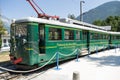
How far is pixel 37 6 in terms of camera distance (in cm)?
1566

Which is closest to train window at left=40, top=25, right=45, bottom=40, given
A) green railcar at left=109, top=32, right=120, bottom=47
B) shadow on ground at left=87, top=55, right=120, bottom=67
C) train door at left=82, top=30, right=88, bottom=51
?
shadow on ground at left=87, top=55, right=120, bottom=67

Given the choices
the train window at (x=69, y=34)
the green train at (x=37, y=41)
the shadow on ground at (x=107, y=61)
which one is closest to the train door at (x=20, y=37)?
the green train at (x=37, y=41)

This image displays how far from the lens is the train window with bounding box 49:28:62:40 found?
11.3 meters

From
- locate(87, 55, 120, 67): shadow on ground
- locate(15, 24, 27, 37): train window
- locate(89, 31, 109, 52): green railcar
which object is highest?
locate(15, 24, 27, 37): train window

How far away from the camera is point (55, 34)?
1175cm

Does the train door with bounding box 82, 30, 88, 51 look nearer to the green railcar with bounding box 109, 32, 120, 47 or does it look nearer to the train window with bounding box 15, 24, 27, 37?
the train window with bounding box 15, 24, 27, 37

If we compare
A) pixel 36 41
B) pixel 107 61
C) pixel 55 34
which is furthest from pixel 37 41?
pixel 107 61

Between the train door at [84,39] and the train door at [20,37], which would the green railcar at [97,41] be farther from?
the train door at [20,37]

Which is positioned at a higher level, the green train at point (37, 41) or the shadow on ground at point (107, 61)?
the green train at point (37, 41)

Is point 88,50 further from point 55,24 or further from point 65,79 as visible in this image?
point 65,79

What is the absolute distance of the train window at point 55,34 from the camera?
37.2 feet

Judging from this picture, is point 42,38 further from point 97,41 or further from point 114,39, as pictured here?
point 114,39

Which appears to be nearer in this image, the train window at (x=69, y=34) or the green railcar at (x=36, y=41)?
the green railcar at (x=36, y=41)

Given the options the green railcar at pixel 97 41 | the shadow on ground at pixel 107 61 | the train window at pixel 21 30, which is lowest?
the shadow on ground at pixel 107 61
